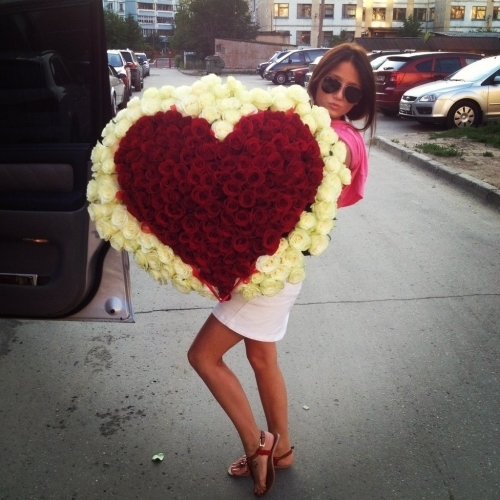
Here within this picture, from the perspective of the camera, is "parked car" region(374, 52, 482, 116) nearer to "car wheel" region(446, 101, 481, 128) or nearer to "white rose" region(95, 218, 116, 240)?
"car wheel" region(446, 101, 481, 128)

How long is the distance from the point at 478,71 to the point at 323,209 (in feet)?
42.0

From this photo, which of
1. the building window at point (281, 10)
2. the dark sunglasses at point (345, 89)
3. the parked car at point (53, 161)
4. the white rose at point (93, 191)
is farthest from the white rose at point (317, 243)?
the building window at point (281, 10)

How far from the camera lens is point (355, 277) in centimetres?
501

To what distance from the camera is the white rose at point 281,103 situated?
2.10 metres

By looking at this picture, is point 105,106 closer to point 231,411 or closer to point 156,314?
point 231,411

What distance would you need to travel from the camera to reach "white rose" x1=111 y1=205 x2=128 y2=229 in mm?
2193

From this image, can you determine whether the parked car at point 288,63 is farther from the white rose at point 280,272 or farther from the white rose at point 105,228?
the white rose at point 280,272

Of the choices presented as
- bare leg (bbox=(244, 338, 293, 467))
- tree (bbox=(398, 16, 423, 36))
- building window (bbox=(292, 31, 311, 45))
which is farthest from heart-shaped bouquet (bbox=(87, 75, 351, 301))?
building window (bbox=(292, 31, 311, 45))

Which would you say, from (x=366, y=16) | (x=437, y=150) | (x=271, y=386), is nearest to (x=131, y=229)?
(x=271, y=386)

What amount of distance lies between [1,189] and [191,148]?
157cm

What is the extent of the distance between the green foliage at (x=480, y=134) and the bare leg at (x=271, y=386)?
9535 millimetres

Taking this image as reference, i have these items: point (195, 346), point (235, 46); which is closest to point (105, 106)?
point (195, 346)

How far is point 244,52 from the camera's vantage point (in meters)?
54.7

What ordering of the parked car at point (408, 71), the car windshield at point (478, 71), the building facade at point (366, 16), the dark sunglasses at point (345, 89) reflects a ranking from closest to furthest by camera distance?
the dark sunglasses at point (345, 89) < the car windshield at point (478, 71) < the parked car at point (408, 71) < the building facade at point (366, 16)
